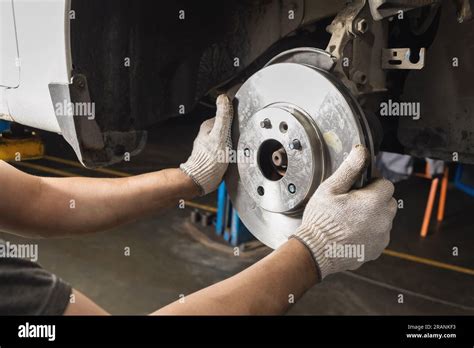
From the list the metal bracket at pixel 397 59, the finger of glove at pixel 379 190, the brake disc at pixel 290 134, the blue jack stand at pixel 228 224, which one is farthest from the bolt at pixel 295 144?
the blue jack stand at pixel 228 224

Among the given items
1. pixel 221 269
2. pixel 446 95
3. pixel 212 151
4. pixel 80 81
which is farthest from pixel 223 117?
pixel 221 269

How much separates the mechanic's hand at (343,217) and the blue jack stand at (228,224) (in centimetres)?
188

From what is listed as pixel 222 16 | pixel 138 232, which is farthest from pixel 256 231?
pixel 138 232

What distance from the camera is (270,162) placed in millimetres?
1039

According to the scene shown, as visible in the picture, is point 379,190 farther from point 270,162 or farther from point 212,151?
point 212,151

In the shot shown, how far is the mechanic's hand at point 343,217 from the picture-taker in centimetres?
→ 88

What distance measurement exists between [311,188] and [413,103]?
45cm

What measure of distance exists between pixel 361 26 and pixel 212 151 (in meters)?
0.43

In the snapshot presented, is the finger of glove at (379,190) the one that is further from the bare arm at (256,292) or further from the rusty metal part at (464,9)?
the rusty metal part at (464,9)

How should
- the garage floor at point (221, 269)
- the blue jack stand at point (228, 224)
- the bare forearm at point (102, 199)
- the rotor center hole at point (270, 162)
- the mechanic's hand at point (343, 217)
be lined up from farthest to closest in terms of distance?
the blue jack stand at point (228, 224) → the garage floor at point (221, 269) → the bare forearm at point (102, 199) → the rotor center hole at point (270, 162) → the mechanic's hand at point (343, 217)

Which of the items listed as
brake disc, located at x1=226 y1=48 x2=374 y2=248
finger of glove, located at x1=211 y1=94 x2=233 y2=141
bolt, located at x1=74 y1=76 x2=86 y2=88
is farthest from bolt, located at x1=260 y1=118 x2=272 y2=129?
bolt, located at x1=74 y1=76 x2=86 y2=88
